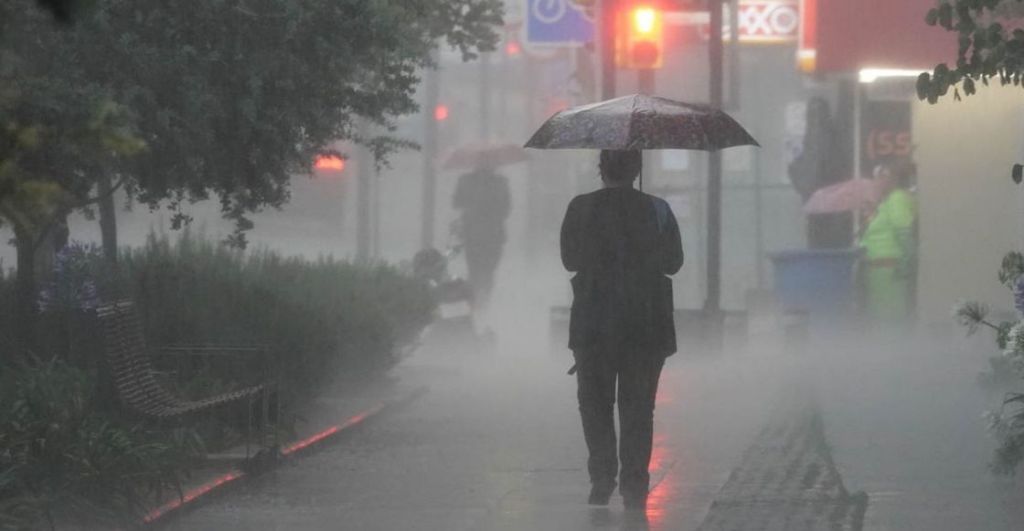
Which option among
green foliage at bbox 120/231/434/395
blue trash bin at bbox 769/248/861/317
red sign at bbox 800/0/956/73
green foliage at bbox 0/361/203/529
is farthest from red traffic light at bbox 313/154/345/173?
red sign at bbox 800/0/956/73

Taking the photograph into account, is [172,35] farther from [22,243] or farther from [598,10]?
[598,10]

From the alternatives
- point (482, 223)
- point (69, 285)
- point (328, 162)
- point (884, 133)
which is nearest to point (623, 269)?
point (69, 285)

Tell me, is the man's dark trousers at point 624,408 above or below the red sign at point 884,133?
below

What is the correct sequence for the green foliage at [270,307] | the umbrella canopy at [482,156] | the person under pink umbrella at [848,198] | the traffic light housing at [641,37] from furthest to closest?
the umbrella canopy at [482,156]
the person under pink umbrella at [848,198]
the traffic light housing at [641,37]
the green foliage at [270,307]

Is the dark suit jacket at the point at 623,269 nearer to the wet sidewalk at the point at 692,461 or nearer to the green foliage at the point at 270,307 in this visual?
the wet sidewalk at the point at 692,461

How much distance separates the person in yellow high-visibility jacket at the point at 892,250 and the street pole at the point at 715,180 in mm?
1682

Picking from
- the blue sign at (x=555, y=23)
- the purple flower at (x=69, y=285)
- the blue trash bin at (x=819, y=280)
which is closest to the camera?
the purple flower at (x=69, y=285)

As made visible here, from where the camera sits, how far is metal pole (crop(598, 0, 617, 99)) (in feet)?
69.9

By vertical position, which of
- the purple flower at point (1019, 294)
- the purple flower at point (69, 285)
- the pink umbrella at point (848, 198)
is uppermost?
the purple flower at point (1019, 294)

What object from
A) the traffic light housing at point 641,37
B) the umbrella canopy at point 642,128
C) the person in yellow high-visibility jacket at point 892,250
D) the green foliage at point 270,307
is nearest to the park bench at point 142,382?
the green foliage at point 270,307

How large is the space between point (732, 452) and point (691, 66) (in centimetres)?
2154

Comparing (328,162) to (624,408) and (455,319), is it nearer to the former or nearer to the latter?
(455,319)

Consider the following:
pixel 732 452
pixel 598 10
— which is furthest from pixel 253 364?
pixel 598 10

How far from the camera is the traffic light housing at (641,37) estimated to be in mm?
20781
